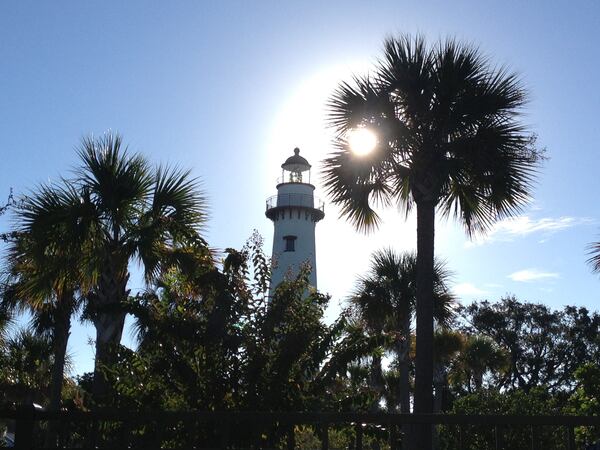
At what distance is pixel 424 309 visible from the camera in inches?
436

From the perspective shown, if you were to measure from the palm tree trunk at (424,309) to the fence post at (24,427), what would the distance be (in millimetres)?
6061

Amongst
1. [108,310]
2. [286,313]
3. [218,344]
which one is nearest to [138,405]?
[218,344]

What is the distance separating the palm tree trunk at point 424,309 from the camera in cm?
1053

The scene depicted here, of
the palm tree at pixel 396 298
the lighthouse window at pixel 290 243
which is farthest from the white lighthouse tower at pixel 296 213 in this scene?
the palm tree at pixel 396 298

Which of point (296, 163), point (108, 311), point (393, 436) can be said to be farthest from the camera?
point (296, 163)

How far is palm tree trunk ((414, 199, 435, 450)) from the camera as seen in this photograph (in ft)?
34.6

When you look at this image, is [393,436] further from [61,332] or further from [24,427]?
[61,332]

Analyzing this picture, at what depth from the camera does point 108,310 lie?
9.98 meters

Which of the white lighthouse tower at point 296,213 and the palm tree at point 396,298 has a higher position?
the white lighthouse tower at point 296,213

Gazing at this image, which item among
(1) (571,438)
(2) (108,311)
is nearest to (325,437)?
(1) (571,438)

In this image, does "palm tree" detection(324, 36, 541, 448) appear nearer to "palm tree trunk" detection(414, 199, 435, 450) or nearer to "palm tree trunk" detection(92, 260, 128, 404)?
"palm tree trunk" detection(414, 199, 435, 450)

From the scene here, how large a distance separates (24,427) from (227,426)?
1738mm

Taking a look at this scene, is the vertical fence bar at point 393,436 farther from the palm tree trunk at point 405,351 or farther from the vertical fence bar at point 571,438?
the palm tree trunk at point 405,351

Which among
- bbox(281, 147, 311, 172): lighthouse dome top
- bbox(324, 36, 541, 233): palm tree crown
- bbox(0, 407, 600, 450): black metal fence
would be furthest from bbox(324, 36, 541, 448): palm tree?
bbox(281, 147, 311, 172): lighthouse dome top
